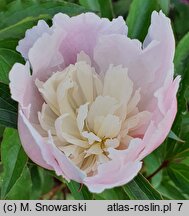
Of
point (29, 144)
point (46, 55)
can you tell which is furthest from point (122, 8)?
point (29, 144)

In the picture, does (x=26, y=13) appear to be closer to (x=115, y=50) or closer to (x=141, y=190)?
(x=115, y=50)

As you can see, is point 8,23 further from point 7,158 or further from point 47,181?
point 47,181

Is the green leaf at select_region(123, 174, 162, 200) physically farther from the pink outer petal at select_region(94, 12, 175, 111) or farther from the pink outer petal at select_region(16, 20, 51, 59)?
the pink outer petal at select_region(16, 20, 51, 59)

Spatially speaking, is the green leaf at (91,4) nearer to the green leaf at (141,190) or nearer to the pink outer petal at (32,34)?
the pink outer petal at (32,34)

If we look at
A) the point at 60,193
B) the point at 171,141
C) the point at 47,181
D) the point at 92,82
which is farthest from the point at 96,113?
the point at 60,193

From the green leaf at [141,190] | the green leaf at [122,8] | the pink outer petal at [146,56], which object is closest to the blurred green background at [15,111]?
the green leaf at [141,190]

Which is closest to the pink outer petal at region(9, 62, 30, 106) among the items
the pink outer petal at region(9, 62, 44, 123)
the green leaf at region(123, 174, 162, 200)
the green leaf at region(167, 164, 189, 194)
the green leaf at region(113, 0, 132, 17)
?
the pink outer petal at region(9, 62, 44, 123)
